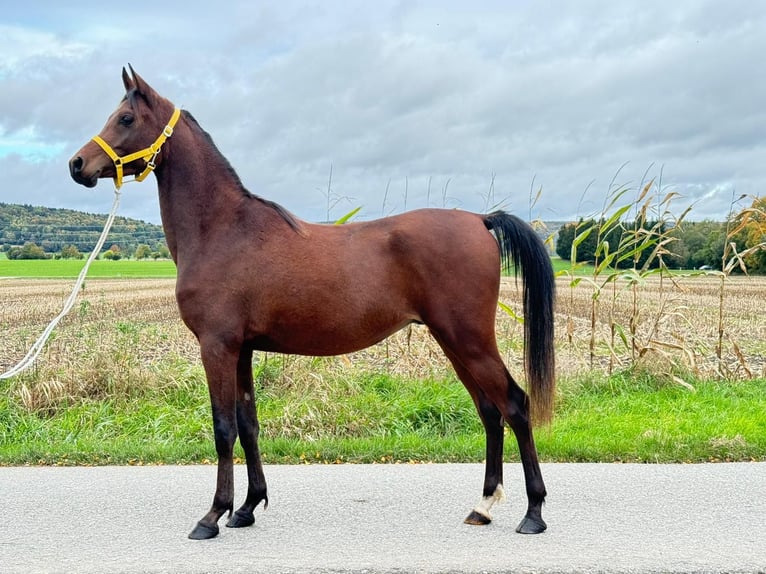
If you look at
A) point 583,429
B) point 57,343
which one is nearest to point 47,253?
point 57,343

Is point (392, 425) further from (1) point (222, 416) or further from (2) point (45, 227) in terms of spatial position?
(2) point (45, 227)

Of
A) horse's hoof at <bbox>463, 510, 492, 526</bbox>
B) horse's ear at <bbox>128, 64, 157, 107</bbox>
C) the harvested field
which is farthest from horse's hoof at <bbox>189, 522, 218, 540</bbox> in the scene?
the harvested field

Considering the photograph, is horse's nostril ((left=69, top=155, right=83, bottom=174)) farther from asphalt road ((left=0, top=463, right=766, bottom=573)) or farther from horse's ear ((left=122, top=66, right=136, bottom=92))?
asphalt road ((left=0, top=463, right=766, bottom=573))

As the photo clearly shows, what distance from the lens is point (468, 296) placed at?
4352 millimetres

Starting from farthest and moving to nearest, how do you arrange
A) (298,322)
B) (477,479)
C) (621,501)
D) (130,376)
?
(130,376)
(477,479)
(621,501)
(298,322)

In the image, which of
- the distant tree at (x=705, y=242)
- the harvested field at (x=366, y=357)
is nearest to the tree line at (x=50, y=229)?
the distant tree at (x=705, y=242)

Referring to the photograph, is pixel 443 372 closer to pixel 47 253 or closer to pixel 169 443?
pixel 169 443

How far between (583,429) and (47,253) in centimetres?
7330

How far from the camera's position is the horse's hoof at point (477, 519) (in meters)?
4.40

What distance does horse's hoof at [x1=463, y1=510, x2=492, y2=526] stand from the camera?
440cm

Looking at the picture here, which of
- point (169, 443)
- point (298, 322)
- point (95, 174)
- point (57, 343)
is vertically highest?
point (95, 174)

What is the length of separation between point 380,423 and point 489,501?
2.86m

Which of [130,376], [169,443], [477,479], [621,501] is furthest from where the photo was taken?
[130,376]

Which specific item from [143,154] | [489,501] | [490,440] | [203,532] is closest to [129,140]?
[143,154]
